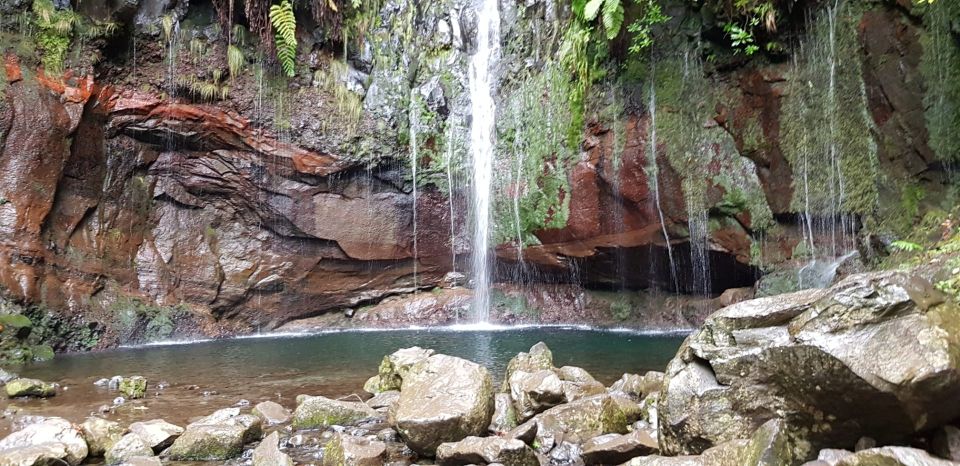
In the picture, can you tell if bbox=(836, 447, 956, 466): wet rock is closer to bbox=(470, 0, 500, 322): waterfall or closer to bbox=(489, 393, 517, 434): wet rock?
bbox=(489, 393, 517, 434): wet rock

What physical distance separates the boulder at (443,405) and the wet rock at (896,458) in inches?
110

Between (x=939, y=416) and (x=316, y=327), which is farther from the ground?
(x=939, y=416)

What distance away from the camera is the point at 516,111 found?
47.0 feet

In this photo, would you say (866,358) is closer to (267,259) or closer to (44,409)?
(44,409)

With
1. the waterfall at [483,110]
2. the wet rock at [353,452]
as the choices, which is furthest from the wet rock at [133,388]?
the waterfall at [483,110]

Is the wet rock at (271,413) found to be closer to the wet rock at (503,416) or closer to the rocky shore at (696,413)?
the rocky shore at (696,413)

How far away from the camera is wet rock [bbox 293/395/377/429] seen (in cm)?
579

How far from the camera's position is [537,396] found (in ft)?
17.3

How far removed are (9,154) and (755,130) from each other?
47.9 feet

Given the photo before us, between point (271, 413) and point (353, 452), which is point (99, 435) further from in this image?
point (353, 452)

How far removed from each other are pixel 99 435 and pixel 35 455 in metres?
0.66

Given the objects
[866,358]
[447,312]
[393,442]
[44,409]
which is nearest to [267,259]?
[447,312]

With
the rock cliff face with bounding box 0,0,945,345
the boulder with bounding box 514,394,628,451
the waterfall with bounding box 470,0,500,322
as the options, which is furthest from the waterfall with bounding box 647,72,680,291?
the boulder with bounding box 514,394,628,451

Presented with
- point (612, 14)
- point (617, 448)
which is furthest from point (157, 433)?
point (612, 14)
